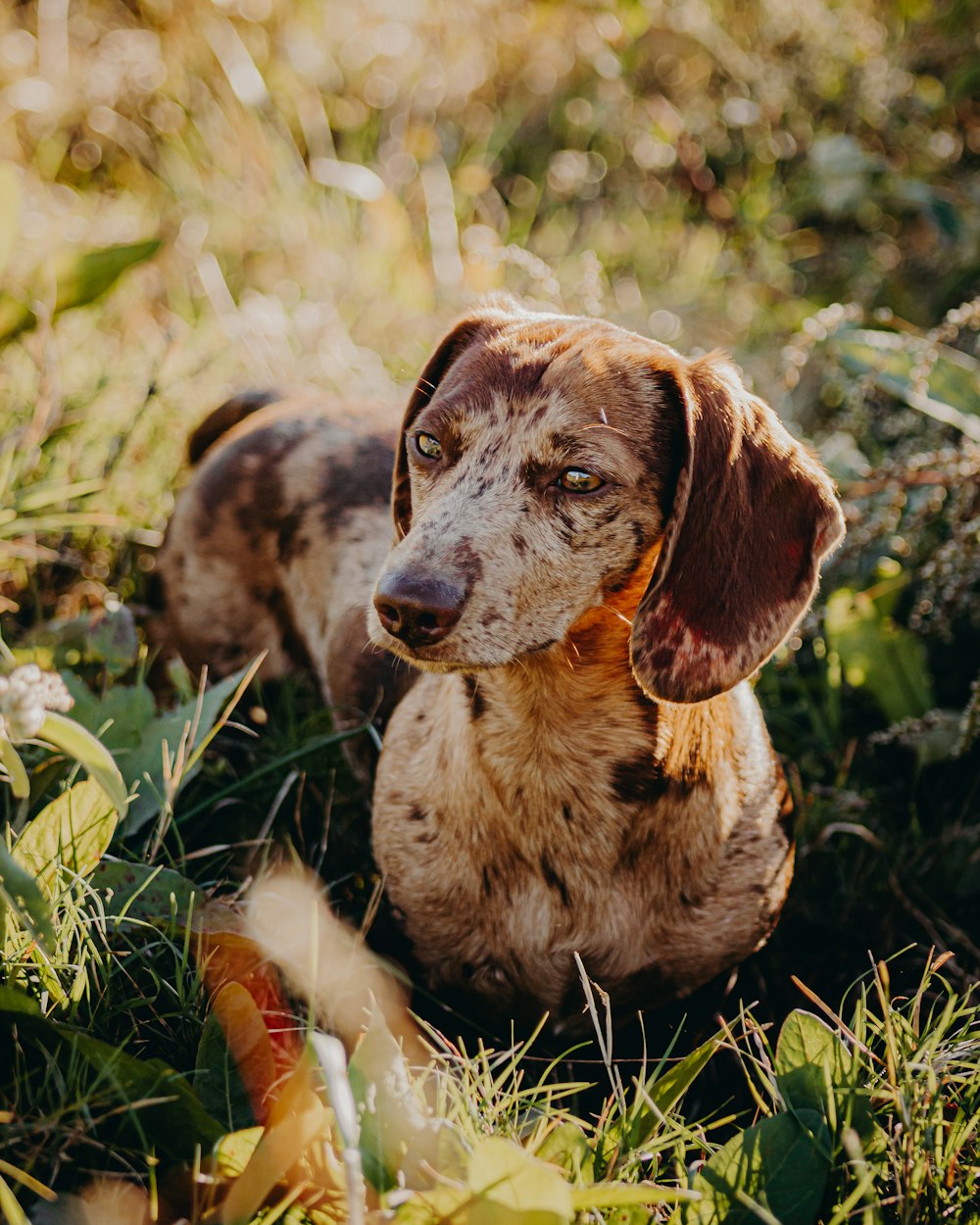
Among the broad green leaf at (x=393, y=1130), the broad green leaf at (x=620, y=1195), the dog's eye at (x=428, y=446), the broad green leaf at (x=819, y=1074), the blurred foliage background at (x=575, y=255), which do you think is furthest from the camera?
the blurred foliage background at (x=575, y=255)

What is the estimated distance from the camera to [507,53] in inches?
231

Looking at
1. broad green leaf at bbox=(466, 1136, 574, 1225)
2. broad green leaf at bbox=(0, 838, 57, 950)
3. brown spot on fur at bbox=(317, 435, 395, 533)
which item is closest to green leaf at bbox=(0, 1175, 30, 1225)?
broad green leaf at bbox=(0, 838, 57, 950)

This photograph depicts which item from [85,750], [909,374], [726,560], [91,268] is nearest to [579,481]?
[726,560]

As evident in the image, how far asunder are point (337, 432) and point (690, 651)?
162 cm

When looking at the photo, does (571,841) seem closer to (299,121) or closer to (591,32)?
(299,121)

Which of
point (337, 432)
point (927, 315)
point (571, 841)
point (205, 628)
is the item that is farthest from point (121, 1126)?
point (927, 315)

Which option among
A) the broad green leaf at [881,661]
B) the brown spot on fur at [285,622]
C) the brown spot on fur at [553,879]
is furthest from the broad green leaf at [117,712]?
the broad green leaf at [881,661]

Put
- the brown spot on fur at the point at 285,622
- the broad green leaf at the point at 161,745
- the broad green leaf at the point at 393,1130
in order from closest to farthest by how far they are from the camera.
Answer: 1. the broad green leaf at the point at 393,1130
2. the broad green leaf at the point at 161,745
3. the brown spot on fur at the point at 285,622

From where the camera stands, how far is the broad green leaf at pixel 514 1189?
1.33 metres

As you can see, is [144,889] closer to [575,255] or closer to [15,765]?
[15,765]

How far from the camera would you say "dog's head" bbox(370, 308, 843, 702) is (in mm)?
1789

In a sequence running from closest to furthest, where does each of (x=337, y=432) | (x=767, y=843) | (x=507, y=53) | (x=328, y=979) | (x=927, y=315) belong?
1. (x=328, y=979)
2. (x=767, y=843)
3. (x=337, y=432)
4. (x=927, y=315)
5. (x=507, y=53)

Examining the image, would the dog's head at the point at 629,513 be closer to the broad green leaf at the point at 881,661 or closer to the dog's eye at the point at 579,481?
the dog's eye at the point at 579,481

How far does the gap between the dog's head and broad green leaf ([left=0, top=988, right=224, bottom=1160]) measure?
73cm
